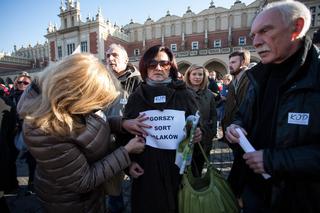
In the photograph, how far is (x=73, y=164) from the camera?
3.98ft

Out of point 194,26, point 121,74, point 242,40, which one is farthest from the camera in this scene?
point 194,26

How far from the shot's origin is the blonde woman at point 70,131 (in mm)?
1181

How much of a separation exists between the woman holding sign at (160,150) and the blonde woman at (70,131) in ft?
0.74

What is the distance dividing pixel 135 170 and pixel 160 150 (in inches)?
10.0

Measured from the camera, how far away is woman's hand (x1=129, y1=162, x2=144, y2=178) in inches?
61.6

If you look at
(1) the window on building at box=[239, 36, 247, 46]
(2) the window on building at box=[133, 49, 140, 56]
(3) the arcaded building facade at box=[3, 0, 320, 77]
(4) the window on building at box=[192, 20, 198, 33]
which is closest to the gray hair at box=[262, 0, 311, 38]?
(3) the arcaded building facade at box=[3, 0, 320, 77]

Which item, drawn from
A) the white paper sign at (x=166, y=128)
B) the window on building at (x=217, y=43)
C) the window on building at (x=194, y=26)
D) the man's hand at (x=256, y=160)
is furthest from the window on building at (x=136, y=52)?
the man's hand at (x=256, y=160)

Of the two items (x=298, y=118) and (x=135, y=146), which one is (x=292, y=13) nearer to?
(x=298, y=118)

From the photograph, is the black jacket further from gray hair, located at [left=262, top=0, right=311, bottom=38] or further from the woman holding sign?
the woman holding sign

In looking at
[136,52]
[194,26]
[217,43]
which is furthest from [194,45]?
[136,52]

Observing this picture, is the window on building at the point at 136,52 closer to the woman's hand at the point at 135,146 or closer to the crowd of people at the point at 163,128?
the crowd of people at the point at 163,128

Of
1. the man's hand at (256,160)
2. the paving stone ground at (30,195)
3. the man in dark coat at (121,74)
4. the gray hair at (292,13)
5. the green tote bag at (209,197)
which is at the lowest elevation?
the paving stone ground at (30,195)

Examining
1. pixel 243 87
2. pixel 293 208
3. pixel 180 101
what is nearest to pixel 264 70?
pixel 180 101

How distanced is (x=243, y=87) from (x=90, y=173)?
2232mm
